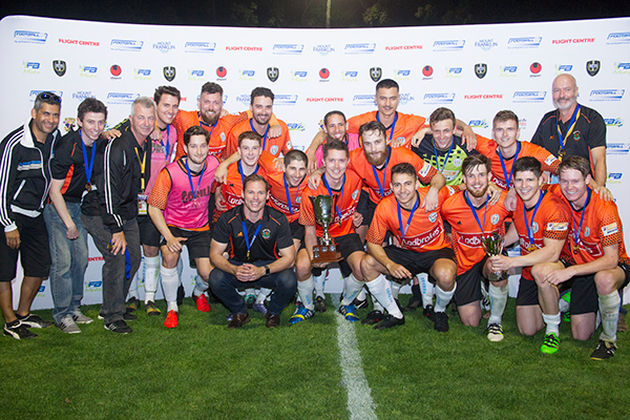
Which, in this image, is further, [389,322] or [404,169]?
[389,322]

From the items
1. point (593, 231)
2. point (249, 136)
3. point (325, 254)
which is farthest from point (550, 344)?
point (249, 136)

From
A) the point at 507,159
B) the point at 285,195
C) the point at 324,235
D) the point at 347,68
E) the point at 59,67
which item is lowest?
the point at 324,235

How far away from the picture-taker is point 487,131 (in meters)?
6.05

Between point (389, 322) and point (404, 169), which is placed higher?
point (404, 169)

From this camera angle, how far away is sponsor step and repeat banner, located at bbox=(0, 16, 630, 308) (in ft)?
18.7

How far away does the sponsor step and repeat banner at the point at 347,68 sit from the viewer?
5.71 m

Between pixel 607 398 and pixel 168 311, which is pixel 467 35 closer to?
pixel 607 398

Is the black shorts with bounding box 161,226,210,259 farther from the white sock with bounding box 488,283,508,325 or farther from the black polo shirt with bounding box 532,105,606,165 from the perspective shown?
the black polo shirt with bounding box 532,105,606,165

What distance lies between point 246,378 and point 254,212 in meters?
1.65

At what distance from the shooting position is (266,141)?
5574mm

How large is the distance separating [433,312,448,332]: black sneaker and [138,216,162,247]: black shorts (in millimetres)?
2965

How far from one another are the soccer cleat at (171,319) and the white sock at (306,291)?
127cm

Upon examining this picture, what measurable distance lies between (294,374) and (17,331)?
2.75 metres

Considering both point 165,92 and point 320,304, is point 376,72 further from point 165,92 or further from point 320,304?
point 320,304
